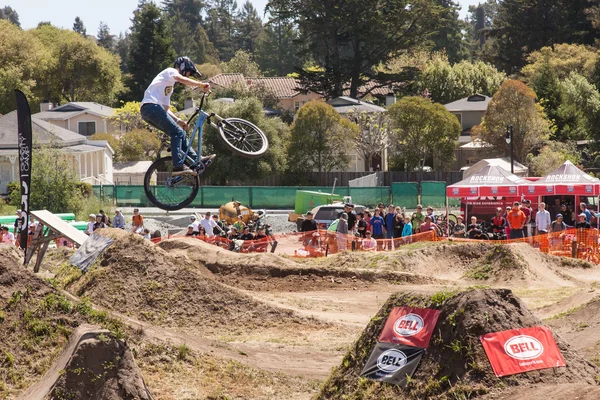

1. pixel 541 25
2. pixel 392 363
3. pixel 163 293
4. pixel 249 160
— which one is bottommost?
pixel 163 293

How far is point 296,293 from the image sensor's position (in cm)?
2427

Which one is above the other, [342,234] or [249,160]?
[249,160]


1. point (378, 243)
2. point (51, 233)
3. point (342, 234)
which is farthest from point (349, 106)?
point (51, 233)

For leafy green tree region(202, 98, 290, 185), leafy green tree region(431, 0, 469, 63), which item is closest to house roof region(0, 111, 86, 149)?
leafy green tree region(202, 98, 290, 185)

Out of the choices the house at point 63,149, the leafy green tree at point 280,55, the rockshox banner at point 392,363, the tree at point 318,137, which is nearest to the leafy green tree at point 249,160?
the tree at point 318,137

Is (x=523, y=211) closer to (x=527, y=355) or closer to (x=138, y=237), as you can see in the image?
(x=138, y=237)

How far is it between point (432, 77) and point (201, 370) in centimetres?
7470

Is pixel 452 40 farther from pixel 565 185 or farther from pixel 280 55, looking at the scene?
pixel 565 185

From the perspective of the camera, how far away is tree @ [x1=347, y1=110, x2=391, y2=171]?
211 feet

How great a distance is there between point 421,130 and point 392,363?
176 ft

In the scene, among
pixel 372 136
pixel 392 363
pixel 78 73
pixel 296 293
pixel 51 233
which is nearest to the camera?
pixel 392 363

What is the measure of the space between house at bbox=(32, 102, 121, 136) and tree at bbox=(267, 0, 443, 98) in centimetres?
2057

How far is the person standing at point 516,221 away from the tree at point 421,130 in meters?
35.8

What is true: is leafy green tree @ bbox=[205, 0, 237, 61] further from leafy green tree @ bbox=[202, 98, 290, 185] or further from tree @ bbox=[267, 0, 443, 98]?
leafy green tree @ bbox=[202, 98, 290, 185]
